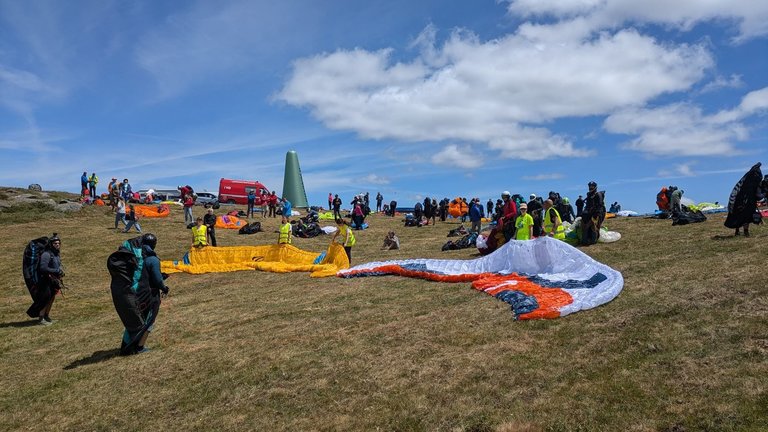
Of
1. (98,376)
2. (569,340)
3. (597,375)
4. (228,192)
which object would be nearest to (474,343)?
(569,340)

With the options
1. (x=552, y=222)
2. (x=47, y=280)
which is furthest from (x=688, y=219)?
(x=47, y=280)

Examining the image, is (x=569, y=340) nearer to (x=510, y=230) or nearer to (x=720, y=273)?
(x=720, y=273)

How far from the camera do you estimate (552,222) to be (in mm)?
15922

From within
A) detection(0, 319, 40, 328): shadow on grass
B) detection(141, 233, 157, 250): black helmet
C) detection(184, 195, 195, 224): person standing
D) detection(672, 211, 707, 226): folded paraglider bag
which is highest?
detection(184, 195, 195, 224): person standing

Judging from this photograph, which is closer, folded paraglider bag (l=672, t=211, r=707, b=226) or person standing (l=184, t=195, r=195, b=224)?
folded paraglider bag (l=672, t=211, r=707, b=226)

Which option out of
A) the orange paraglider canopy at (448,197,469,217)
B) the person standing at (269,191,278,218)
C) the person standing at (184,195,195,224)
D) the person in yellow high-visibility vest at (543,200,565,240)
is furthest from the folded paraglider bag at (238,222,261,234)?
the person in yellow high-visibility vest at (543,200,565,240)

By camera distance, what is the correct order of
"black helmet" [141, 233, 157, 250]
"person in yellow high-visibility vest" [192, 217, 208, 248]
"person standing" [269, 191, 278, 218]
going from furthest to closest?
"person standing" [269, 191, 278, 218] → "person in yellow high-visibility vest" [192, 217, 208, 248] → "black helmet" [141, 233, 157, 250]

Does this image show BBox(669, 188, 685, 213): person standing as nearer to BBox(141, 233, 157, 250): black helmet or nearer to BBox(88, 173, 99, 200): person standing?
BBox(141, 233, 157, 250): black helmet

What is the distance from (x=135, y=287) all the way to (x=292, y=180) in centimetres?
3863

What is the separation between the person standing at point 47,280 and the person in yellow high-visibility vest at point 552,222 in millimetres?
13050

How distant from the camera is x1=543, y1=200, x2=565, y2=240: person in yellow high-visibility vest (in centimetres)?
1537

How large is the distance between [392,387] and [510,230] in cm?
1067

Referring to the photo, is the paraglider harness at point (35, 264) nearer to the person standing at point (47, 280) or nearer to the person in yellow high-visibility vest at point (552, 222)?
the person standing at point (47, 280)

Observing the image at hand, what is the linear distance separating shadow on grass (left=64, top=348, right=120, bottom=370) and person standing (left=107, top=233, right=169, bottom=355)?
0.25 m
